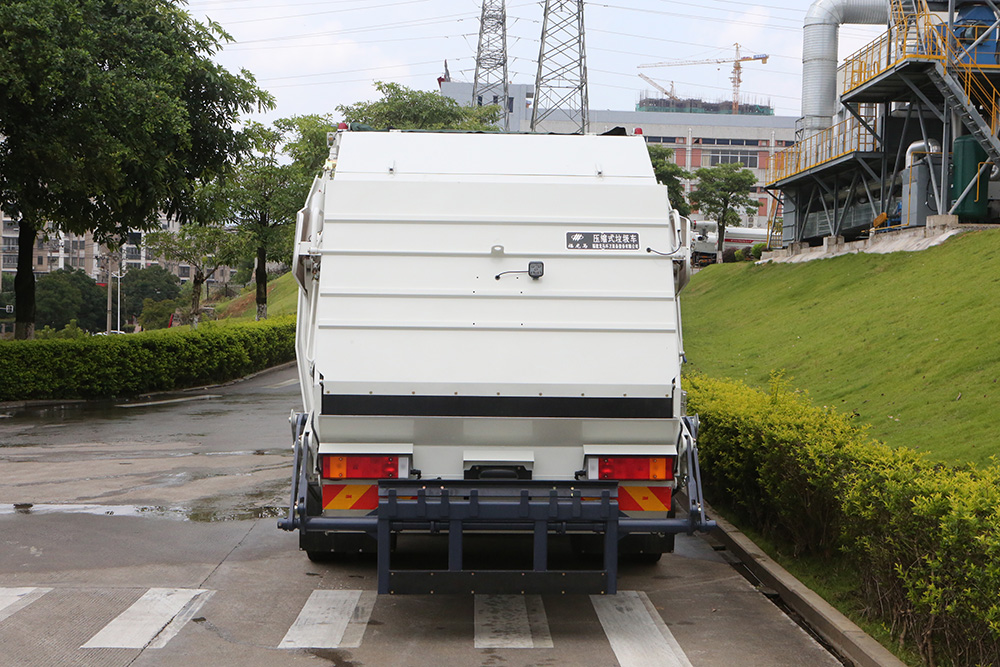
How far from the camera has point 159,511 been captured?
10.5 metres

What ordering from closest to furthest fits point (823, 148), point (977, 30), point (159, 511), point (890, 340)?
point (159, 511), point (890, 340), point (977, 30), point (823, 148)

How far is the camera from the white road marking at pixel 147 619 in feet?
20.9

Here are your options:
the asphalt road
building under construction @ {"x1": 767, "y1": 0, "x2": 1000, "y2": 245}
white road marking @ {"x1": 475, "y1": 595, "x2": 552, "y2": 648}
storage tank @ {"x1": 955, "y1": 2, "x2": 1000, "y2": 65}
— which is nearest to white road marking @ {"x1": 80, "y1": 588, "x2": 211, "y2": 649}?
the asphalt road

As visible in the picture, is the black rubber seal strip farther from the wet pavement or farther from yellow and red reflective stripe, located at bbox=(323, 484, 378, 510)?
the wet pavement

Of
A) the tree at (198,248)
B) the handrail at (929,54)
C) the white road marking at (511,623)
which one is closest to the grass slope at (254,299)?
the tree at (198,248)

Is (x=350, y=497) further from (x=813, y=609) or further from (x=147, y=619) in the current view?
(x=813, y=609)

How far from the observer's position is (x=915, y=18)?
2741 centimetres

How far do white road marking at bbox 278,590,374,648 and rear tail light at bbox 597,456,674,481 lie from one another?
1918mm

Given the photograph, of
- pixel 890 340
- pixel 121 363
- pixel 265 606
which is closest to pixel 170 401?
pixel 121 363

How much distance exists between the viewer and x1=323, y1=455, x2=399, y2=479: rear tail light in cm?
680

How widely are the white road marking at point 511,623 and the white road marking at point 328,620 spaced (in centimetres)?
80

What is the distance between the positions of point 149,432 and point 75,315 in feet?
193

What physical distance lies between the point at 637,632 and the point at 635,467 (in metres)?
1.09

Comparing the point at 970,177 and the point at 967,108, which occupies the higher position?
the point at 967,108
